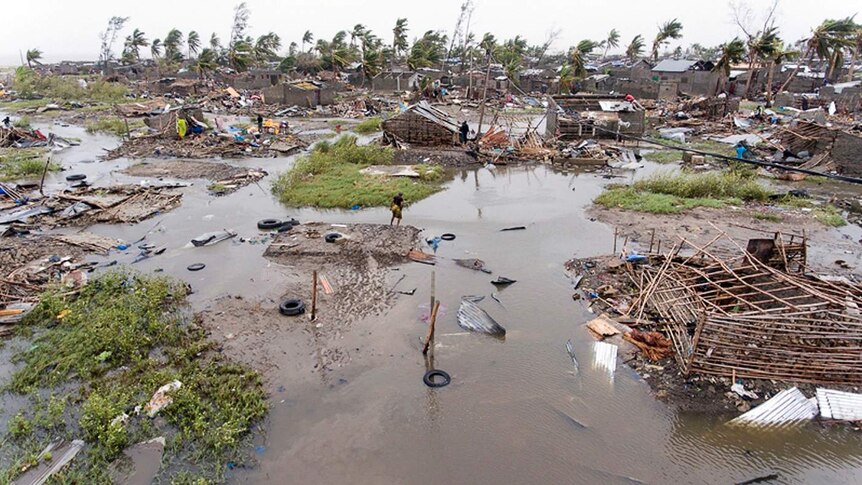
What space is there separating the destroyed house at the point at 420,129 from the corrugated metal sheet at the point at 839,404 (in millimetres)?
17215

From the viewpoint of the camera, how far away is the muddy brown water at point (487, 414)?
554cm

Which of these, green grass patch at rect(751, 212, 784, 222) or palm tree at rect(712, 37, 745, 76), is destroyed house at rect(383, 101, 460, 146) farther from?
palm tree at rect(712, 37, 745, 76)

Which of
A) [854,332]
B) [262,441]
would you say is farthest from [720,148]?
[262,441]

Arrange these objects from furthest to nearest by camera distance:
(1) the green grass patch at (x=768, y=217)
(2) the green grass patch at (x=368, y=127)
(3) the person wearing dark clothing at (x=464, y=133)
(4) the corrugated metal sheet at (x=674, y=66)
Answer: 1. (4) the corrugated metal sheet at (x=674, y=66)
2. (2) the green grass patch at (x=368, y=127)
3. (3) the person wearing dark clothing at (x=464, y=133)
4. (1) the green grass patch at (x=768, y=217)

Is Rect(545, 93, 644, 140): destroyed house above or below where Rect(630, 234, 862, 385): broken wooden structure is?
above

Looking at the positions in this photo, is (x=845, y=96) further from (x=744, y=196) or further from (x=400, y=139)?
(x=400, y=139)

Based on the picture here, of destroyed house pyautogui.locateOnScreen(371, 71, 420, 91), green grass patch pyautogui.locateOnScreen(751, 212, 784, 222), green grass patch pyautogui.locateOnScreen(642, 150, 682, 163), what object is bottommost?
green grass patch pyautogui.locateOnScreen(751, 212, 784, 222)

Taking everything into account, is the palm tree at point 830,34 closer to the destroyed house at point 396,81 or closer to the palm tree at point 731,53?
the palm tree at point 731,53

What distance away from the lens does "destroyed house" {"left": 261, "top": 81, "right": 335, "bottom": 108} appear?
1331 inches

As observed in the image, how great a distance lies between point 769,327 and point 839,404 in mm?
1269

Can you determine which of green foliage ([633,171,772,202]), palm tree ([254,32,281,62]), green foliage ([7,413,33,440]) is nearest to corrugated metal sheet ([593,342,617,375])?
green foliage ([7,413,33,440])

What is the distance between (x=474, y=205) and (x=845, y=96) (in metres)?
28.4

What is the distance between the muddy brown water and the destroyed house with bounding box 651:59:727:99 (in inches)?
1212

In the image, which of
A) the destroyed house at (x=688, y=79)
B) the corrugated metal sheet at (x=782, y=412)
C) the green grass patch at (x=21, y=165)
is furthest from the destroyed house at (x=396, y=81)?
the corrugated metal sheet at (x=782, y=412)
